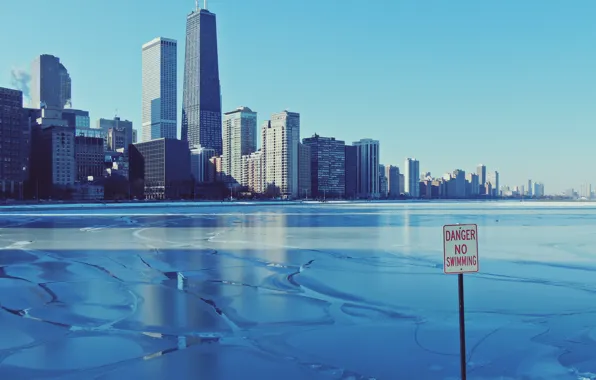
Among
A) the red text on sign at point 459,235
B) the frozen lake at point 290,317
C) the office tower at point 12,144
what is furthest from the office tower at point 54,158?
the red text on sign at point 459,235

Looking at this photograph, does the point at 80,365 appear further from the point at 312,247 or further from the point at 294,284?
the point at 312,247

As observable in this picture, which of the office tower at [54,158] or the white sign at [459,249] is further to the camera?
the office tower at [54,158]

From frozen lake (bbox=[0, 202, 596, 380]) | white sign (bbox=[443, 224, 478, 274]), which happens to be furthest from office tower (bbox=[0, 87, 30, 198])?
white sign (bbox=[443, 224, 478, 274])

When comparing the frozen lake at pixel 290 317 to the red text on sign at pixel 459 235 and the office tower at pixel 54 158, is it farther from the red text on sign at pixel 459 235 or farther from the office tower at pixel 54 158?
the office tower at pixel 54 158

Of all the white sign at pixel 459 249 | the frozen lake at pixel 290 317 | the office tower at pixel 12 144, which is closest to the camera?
the white sign at pixel 459 249

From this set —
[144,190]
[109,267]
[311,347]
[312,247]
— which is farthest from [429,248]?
[144,190]

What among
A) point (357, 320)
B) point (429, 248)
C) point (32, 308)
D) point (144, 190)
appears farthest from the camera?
point (144, 190)
